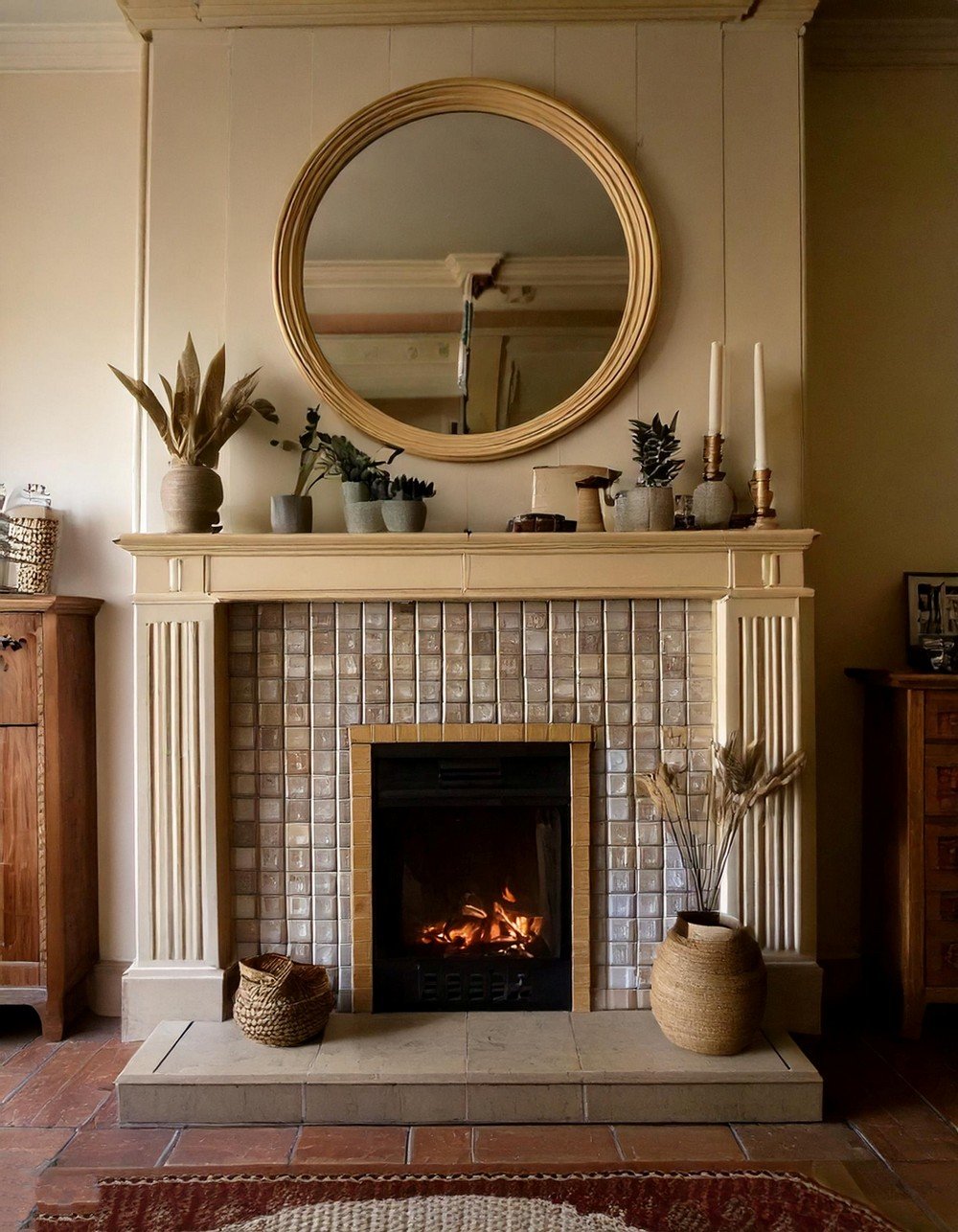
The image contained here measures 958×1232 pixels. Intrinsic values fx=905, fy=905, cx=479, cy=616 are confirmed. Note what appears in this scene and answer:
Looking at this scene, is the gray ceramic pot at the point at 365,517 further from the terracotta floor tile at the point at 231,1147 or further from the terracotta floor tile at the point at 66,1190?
the terracotta floor tile at the point at 66,1190

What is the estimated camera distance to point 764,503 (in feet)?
7.67

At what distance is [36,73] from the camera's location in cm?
270

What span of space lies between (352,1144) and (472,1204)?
347 millimetres

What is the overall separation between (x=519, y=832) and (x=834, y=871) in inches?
39.3

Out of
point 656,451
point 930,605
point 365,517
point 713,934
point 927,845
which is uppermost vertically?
point 656,451

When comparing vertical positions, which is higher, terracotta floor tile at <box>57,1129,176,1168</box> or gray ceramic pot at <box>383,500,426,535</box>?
gray ceramic pot at <box>383,500,426,535</box>

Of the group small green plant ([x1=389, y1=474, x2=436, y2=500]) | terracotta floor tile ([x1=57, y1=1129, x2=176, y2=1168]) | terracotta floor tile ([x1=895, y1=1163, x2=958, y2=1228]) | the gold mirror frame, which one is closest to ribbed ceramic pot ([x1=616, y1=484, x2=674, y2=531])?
the gold mirror frame

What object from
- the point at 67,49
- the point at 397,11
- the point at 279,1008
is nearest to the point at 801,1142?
the point at 279,1008

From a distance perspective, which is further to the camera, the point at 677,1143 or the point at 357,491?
the point at 357,491

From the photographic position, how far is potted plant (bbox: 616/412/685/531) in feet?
7.63

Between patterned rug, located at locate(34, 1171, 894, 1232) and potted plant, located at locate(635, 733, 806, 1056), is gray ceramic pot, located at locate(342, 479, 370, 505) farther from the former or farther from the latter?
patterned rug, located at locate(34, 1171, 894, 1232)

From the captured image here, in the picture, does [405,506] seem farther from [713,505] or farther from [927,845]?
[927,845]

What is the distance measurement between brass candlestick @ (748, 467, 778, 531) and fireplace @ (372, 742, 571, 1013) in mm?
778

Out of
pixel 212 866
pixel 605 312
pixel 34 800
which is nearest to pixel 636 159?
pixel 605 312
